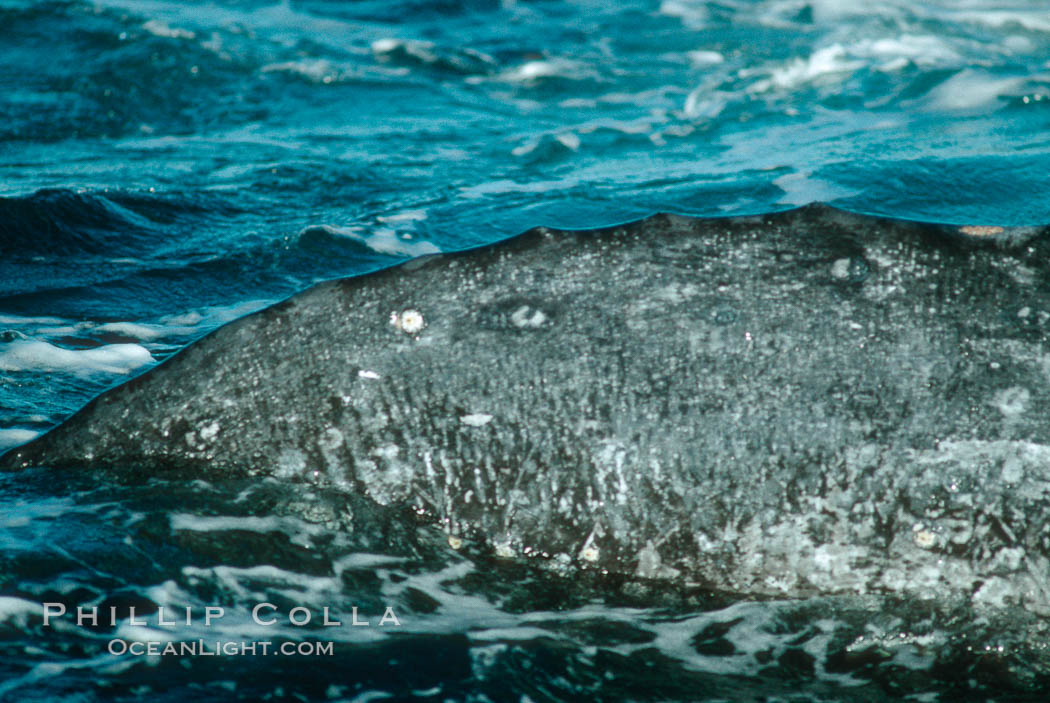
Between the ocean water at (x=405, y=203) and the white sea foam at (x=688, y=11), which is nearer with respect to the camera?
the ocean water at (x=405, y=203)

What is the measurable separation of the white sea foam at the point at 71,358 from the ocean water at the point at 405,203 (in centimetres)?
2

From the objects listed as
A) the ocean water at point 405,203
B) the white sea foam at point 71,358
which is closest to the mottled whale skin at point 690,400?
the ocean water at point 405,203

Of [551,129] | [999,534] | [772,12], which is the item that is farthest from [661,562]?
[772,12]

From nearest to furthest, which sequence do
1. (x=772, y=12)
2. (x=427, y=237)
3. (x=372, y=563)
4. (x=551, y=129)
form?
1. (x=372, y=563)
2. (x=427, y=237)
3. (x=551, y=129)
4. (x=772, y=12)

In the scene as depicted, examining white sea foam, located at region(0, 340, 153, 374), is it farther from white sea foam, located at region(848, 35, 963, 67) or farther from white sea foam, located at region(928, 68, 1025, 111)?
white sea foam, located at region(848, 35, 963, 67)

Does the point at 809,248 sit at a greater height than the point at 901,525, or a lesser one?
greater

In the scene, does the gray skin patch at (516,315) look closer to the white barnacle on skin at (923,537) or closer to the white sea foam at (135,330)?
the white barnacle on skin at (923,537)

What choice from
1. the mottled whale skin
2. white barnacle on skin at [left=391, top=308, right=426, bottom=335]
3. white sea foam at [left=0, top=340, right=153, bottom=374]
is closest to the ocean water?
white sea foam at [left=0, top=340, right=153, bottom=374]

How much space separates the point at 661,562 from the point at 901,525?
65 centimetres

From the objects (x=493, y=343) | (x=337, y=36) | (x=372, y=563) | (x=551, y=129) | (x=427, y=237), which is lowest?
(x=372, y=563)

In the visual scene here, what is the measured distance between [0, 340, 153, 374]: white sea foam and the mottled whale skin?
1.44 metres

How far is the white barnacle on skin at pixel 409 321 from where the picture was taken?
113 inches

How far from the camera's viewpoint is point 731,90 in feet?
32.8

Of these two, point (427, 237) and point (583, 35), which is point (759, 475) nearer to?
point (427, 237)
